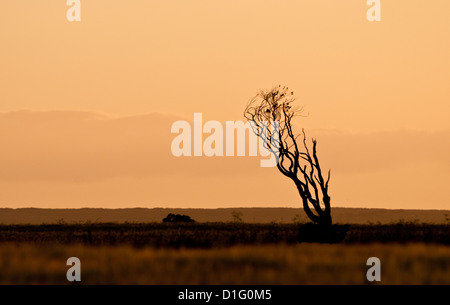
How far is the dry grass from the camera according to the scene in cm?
2169

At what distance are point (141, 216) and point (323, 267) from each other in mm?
140469

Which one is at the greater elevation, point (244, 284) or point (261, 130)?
point (261, 130)

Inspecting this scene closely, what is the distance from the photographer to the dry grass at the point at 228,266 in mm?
21688

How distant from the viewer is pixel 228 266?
81.9ft

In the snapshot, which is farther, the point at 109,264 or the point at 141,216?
the point at 141,216

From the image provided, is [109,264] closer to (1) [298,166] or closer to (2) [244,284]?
(2) [244,284]

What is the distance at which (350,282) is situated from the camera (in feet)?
70.3

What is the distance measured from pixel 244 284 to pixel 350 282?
109 inches
